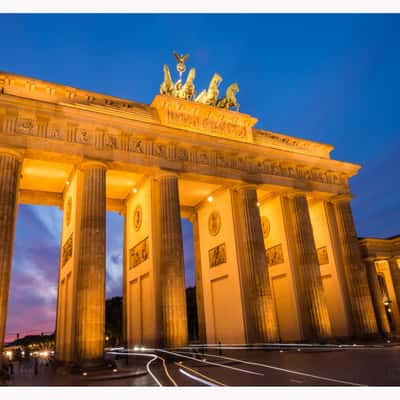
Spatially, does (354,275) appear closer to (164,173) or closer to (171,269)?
(171,269)

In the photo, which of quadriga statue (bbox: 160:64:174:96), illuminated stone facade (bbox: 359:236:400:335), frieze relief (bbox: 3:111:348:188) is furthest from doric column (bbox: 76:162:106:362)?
illuminated stone facade (bbox: 359:236:400:335)

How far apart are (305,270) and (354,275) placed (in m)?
4.62

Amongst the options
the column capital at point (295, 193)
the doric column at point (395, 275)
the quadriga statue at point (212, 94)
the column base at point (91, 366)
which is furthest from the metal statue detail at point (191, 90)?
the doric column at point (395, 275)

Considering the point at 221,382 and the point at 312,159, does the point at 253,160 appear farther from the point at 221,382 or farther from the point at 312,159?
the point at 221,382

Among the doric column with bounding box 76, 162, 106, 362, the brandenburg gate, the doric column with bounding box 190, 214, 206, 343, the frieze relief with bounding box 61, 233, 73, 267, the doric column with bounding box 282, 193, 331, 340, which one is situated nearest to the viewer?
the doric column with bounding box 76, 162, 106, 362

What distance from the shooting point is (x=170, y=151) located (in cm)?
2258

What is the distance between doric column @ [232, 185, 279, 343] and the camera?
70.8 feet

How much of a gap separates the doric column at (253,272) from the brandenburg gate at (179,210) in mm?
74

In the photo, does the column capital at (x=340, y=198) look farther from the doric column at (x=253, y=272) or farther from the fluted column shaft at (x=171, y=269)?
the fluted column shaft at (x=171, y=269)

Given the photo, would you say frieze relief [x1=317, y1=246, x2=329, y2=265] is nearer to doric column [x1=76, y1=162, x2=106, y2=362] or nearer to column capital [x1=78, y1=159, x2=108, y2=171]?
doric column [x1=76, y1=162, x2=106, y2=362]

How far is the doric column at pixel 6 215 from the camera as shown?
15828mm

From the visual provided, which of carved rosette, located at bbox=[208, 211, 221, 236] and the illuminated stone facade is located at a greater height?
carved rosette, located at bbox=[208, 211, 221, 236]

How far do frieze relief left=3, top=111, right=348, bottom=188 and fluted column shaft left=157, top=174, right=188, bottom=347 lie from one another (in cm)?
200

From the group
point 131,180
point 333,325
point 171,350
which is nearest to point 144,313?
point 171,350
